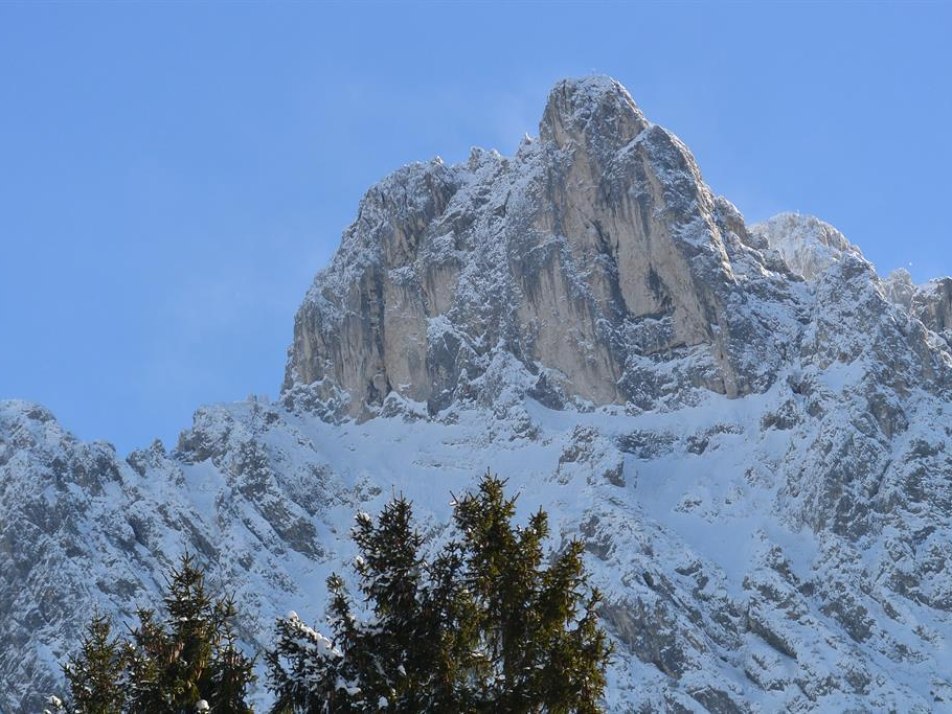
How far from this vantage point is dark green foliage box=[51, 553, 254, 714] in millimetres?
26109

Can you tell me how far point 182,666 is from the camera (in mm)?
26391

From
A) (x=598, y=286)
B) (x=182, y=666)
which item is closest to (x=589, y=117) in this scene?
(x=598, y=286)

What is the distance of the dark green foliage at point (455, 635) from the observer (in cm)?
2539

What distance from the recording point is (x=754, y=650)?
14488cm

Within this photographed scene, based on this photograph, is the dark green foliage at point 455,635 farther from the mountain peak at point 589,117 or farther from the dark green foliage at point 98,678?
the mountain peak at point 589,117

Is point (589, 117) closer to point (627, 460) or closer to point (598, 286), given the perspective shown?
point (598, 286)

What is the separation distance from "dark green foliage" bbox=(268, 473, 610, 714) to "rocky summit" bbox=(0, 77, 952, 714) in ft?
368

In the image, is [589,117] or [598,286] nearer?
[598,286]

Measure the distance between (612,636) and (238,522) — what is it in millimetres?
42150

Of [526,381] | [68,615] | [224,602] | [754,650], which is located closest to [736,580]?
[754,650]

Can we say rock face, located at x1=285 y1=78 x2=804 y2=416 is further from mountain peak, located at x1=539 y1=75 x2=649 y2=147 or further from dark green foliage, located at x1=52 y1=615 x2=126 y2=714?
dark green foliage, located at x1=52 y1=615 x2=126 y2=714

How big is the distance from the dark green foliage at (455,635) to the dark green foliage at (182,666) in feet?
2.21

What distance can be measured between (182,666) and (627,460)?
143 meters

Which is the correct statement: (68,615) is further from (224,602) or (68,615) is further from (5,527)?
(224,602)
